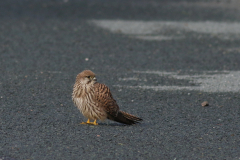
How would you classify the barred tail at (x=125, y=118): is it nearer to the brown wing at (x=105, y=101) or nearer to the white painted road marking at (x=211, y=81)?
the brown wing at (x=105, y=101)

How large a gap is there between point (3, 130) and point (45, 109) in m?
1.34

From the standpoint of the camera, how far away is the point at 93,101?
6.65 m

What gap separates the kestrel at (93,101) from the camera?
664 cm

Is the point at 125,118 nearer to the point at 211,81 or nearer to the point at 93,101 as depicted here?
the point at 93,101

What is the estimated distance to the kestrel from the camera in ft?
21.8

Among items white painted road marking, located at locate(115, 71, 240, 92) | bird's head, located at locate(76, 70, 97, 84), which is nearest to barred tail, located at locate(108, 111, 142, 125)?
bird's head, located at locate(76, 70, 97, 84)

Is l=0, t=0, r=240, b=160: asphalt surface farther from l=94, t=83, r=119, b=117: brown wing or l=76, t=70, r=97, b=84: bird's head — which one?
l=76, t=70, r=97, b=84: bird's head

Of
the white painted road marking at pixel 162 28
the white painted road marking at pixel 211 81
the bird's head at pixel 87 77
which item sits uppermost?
the white painted road marking at pixel 162 28

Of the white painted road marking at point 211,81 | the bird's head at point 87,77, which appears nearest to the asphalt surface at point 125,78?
the white painted road marking at point 211,81

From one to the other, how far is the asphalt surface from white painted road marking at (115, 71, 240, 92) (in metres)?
0.02

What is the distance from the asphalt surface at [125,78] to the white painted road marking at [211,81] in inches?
0.8

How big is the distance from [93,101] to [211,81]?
394 cm

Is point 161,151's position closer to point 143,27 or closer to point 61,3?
point 143,27

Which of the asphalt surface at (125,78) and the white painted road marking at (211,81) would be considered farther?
the white painted road marking at (211,81)
